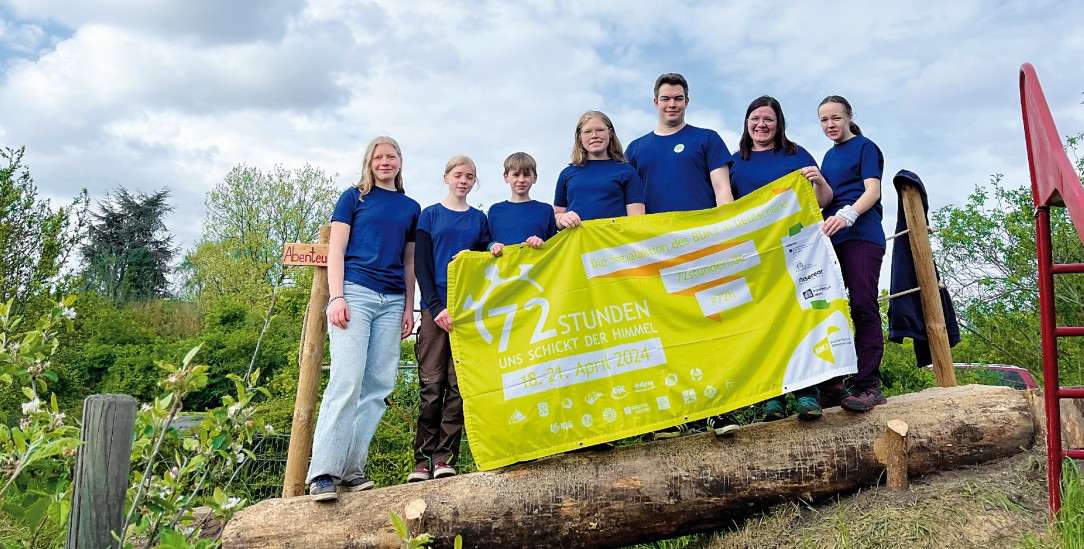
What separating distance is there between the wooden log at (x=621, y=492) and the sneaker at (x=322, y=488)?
0.11m

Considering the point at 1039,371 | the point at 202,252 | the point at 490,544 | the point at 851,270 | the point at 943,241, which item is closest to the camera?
the point at 490,544

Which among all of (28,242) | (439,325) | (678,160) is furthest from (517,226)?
(28,242)

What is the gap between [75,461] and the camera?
7.16 feet

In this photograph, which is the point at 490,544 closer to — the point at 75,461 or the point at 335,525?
the point at 335,525

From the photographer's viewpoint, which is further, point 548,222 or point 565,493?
point 548,222

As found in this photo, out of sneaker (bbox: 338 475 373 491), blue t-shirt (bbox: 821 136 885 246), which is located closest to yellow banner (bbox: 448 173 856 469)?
blue t-shirt (bbox: 821 136 885 246)

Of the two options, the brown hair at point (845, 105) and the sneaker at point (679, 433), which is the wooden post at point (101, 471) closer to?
the sneaker at point (679, 433)

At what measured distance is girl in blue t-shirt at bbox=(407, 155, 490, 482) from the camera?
4344 mm

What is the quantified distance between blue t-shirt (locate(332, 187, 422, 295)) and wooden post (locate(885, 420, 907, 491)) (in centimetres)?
298

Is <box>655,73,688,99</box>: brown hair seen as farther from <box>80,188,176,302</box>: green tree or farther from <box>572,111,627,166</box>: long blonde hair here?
<box>80,188,176,302</box>: green tree

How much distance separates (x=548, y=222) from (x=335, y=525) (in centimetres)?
210

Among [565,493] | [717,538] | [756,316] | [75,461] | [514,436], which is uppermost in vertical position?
[756,316]

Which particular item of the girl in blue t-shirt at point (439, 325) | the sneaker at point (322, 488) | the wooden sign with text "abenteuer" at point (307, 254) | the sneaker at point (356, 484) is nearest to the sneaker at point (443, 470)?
the girl in blue t-shirt at point (439, 325)

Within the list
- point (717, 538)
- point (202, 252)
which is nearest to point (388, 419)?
point (717, 538)
